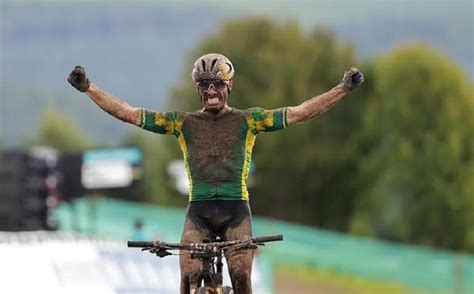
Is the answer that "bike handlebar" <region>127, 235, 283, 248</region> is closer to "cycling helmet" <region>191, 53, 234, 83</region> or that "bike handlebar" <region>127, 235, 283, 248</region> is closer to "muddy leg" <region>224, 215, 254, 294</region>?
"muddy leg" <region>224, 215, 254, 294</region>

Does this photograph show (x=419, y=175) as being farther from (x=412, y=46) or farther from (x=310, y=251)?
(x=310, y=251)

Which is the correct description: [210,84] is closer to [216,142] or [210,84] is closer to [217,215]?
[216,142]

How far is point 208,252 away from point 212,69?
1896mm

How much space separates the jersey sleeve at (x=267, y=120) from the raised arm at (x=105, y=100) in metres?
1.13

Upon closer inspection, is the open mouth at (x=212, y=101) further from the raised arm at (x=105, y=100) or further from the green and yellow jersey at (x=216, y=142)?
the raised arm at (x=105, y=100)

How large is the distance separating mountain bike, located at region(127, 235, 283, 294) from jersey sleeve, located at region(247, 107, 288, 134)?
129 cm

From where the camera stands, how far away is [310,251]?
54.0 meters

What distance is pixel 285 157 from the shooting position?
84000 millimetres

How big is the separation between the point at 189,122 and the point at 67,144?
286 feet

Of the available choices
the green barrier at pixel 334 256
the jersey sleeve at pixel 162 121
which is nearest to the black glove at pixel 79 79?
the jersey sleeve at pixel 162 121

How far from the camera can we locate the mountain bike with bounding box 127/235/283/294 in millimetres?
16766

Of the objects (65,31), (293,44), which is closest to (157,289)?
(293,44)

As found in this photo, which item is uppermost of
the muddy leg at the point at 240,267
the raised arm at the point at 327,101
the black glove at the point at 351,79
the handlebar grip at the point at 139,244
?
the black glove at the point at 351,79

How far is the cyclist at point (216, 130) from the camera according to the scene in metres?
17.7
